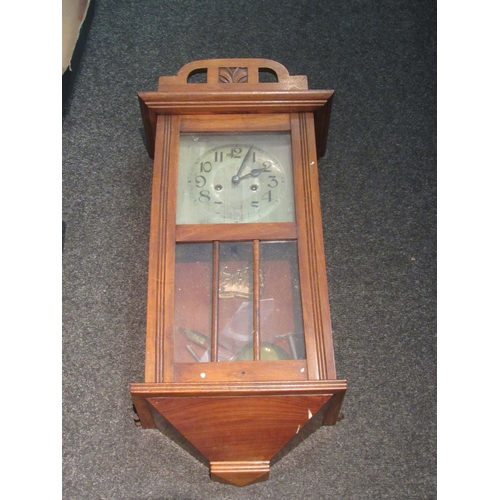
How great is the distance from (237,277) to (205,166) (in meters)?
0.20

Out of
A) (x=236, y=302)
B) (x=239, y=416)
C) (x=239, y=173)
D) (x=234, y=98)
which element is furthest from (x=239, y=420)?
(x=234, y=98)

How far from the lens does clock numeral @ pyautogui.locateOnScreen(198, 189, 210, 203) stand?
1.04 metres

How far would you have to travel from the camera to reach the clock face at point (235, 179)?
3.37ft

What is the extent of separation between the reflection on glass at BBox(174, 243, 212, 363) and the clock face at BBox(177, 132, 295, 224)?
55 millimetres

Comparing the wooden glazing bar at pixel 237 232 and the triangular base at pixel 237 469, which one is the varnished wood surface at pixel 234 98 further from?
the triangular base at pixel 237 469

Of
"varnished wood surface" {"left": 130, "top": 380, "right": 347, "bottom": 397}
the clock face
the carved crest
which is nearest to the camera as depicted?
"varnished wood surface" {"left": 130, "top": 380, "right": 347, "bottom": 397}

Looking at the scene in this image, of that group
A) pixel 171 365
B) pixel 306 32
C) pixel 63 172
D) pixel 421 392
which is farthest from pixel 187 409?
pixel 306 32

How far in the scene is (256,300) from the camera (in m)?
0.97

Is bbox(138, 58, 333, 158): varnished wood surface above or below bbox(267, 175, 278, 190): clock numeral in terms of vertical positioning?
above

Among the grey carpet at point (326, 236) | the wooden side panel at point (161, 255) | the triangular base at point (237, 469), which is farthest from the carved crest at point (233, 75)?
the triangular base at point (237, 469)

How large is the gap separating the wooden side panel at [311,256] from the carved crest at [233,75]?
11 centimetres

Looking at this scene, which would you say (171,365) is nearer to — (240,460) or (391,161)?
(240,460)

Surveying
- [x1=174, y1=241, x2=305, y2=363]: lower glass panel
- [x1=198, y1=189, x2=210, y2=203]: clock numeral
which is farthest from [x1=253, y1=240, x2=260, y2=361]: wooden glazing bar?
[x1=198, y1=189, x2=210, y2=203]: clock numeral

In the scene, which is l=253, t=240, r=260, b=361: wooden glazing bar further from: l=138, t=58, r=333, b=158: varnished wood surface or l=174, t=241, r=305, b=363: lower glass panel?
l=138, t=58, r=333, b=158: varnished wood surface
